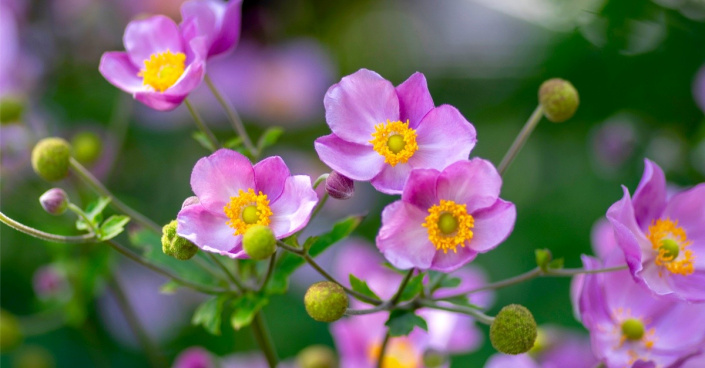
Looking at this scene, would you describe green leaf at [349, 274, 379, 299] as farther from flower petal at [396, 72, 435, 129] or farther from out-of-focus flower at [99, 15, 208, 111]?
out-of-focus flower at [99, 15, 208, 111]

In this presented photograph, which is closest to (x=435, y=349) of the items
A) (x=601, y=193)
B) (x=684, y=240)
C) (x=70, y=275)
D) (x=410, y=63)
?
(x=684, y=240)

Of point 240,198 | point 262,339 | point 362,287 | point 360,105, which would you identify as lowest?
point 262,339

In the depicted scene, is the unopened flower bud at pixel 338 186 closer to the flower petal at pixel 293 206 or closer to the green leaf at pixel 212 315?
the flower petal at pixel 293 206

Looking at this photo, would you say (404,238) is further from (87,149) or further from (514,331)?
(87,149)

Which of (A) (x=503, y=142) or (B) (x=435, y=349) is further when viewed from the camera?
(A) (x=503, y=142)

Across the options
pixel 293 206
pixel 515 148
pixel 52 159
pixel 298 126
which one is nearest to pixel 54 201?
pixel 52 159

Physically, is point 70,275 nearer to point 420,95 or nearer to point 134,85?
point 134,85
